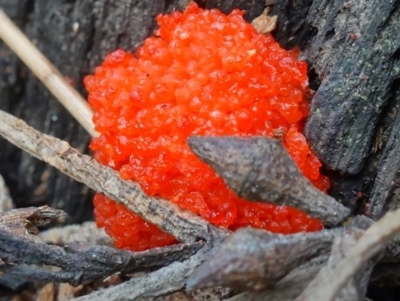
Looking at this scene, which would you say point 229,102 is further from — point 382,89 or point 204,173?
point 382,89

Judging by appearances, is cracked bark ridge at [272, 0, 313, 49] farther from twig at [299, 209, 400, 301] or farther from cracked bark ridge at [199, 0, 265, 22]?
twig at [299, 209, 400, 301]

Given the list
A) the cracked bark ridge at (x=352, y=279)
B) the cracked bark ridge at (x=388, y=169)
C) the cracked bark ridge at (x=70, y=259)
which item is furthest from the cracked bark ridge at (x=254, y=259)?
the cracked bark ridge at (x=388, y=169)

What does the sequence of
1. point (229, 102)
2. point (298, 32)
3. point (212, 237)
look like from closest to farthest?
point (212, 237), point (229, 102), point (298, 32)

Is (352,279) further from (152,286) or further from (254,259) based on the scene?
(152,286)

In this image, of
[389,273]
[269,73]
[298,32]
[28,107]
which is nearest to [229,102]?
[269,73]

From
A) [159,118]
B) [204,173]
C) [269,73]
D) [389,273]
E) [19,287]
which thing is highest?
[269,73]

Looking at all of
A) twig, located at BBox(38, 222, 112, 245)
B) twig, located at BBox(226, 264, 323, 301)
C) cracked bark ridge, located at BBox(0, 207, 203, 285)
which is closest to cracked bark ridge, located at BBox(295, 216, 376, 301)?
twig, located at BBox(226, 264, 323, 301)

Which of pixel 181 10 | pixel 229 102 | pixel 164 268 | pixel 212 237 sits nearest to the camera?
pixel 164 268
